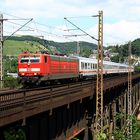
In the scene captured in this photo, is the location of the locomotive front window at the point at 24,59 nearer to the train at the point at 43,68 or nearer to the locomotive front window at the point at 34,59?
the train at the point at 43,68

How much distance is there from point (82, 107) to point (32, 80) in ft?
17.5

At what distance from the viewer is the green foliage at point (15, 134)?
1744 centimetres

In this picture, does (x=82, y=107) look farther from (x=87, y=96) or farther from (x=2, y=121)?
(x=2, y=121)

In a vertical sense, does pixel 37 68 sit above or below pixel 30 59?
below

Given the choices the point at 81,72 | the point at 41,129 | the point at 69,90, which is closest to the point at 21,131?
the point at 41,129

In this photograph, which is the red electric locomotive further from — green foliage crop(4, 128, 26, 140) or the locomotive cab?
green foliage crop(4, 128, 26, 140)

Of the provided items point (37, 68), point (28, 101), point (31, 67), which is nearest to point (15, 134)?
point (28, 101)

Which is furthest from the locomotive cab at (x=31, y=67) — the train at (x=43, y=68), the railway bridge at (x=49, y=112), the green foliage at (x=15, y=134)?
the green foliage at (x=15, y=134)

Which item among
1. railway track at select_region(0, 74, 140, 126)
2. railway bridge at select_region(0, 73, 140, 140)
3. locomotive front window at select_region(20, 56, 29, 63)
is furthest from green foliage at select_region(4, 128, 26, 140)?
locomotive front window at select_region(20, 56, 29, 63)

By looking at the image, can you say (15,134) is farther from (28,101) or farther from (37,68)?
(37,68)

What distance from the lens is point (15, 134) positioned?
1830cm

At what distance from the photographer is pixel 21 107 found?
17.4 meters

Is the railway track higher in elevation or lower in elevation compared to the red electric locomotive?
lower

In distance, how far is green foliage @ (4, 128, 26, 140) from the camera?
687 inches
